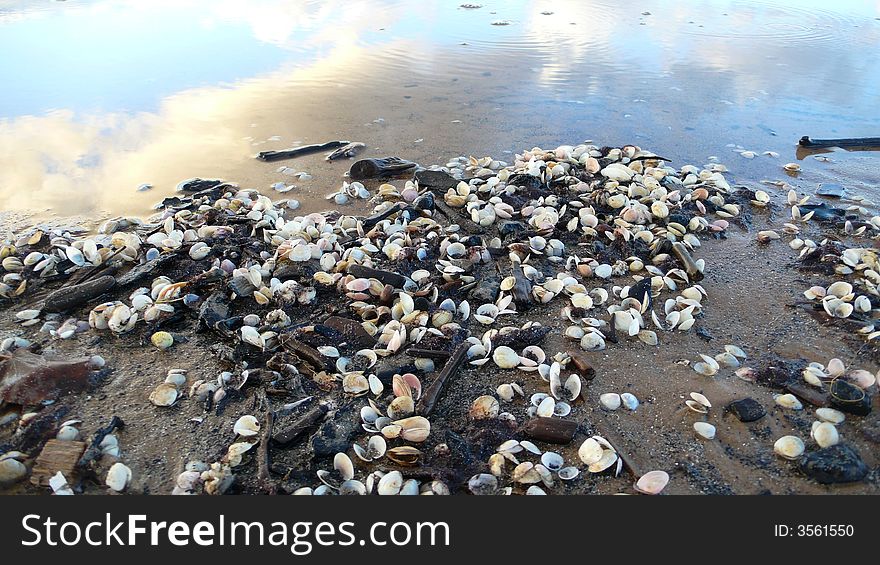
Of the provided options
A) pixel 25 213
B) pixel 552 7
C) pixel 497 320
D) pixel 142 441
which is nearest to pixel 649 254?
pixel 497 320

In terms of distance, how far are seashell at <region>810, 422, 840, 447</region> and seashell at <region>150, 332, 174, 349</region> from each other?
2.79m

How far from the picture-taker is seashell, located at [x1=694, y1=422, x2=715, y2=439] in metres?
2.21

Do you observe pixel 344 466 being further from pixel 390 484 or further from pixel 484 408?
pixel 484 408

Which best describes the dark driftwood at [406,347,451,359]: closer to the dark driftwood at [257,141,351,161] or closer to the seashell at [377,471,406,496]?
the seashell at [377,471,406,496]

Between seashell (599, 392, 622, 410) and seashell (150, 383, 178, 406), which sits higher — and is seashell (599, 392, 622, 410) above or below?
below

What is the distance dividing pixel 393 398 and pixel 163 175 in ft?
10.6

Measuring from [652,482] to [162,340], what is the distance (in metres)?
2.22

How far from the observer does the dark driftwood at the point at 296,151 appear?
190 inches

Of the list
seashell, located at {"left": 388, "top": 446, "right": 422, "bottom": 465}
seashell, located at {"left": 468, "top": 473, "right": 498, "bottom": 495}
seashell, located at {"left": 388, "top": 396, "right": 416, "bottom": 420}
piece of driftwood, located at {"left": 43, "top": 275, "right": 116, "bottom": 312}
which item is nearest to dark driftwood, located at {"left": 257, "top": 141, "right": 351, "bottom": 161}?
piece of driftwood, located at {"left": 43, "top": 275, "right": 116, "bottom": 312}

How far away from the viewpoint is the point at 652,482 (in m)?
2.01

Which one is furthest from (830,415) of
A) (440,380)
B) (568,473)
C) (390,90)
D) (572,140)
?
(390,90)

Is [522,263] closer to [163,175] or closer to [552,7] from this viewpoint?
[163,175]

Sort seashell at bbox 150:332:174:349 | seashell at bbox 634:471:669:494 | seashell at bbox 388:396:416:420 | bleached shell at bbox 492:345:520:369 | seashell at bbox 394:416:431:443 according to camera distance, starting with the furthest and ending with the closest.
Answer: seashell at bbox 150:332:174:349
bleached shell at bbox 492:345:520:369
seashell at bbox 388:396:416:420
seashell at bbox 394:416:431:443
seashell at bbox 634:471:669:494

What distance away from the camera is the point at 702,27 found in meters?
8.90
